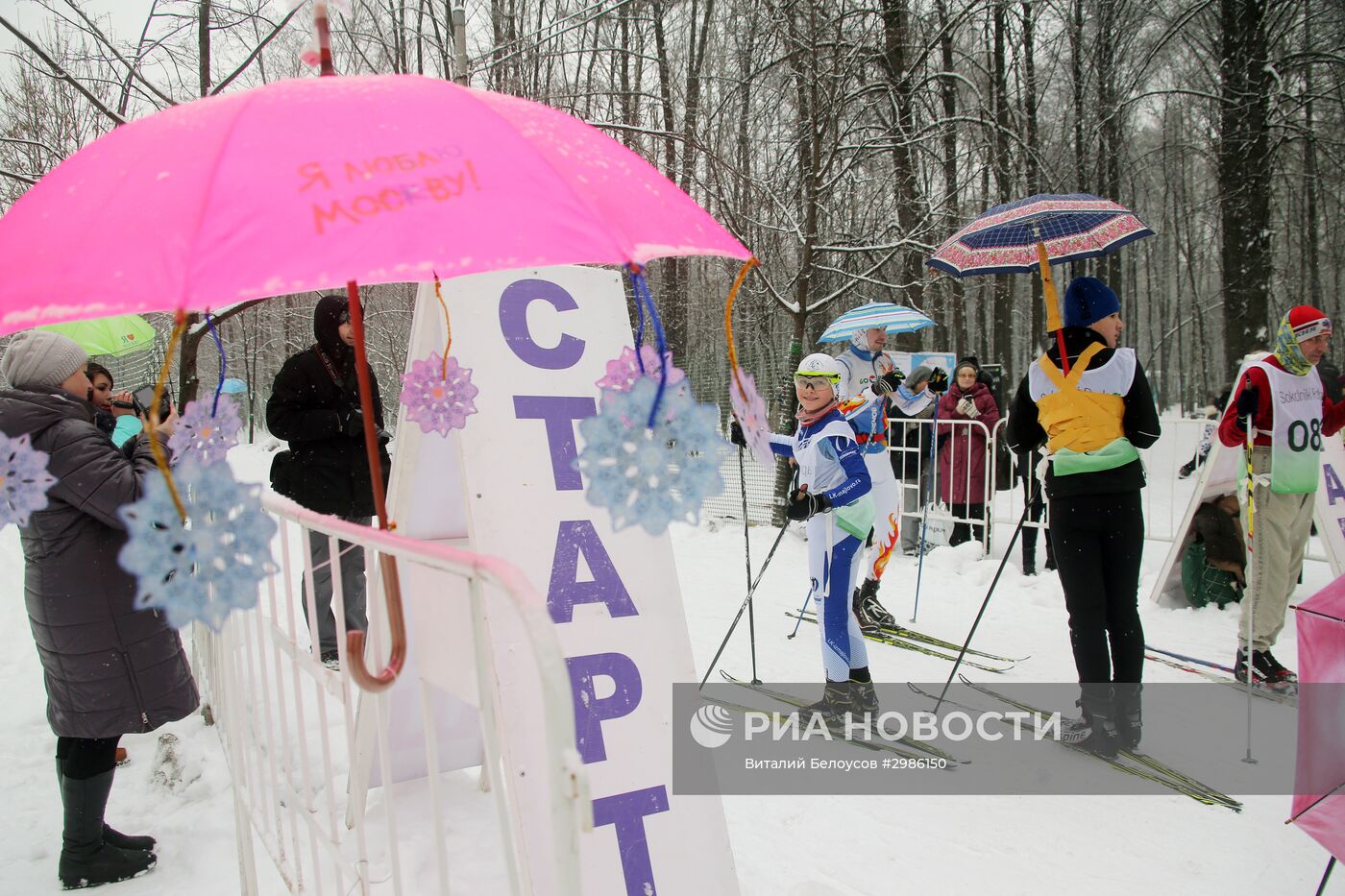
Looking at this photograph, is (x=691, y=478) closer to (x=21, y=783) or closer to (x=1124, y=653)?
(x=1124, y=653)

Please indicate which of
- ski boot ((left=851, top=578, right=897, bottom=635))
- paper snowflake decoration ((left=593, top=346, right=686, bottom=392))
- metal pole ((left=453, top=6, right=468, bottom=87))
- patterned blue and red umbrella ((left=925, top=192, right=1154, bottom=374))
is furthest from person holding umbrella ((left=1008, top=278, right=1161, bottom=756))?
metal pole ((left=453, top=6, right=468, bottom=87))

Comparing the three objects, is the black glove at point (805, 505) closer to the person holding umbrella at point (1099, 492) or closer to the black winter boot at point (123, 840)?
the person holding umbrella at point (1099, 492)

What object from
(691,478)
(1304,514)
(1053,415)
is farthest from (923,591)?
(691,478)

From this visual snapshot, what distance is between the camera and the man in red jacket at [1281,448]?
4535mm

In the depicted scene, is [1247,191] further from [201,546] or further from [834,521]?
[201,546]

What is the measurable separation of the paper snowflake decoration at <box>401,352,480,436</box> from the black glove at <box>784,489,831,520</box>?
2004 mm

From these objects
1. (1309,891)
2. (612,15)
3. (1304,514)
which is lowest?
(1309,891)

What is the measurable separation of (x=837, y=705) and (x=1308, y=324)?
337 cm

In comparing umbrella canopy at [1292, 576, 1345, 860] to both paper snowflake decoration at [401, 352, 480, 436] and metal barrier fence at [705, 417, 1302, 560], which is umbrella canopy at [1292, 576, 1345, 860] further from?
metal barrier fence at [705, 417, 1302, 560]

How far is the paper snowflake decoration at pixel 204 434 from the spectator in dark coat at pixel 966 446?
7242 mm

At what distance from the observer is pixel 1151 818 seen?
3.41 m

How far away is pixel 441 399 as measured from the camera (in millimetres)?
2527

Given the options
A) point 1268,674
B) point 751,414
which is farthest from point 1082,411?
point 1268,674

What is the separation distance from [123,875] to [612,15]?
1453 centimetres
